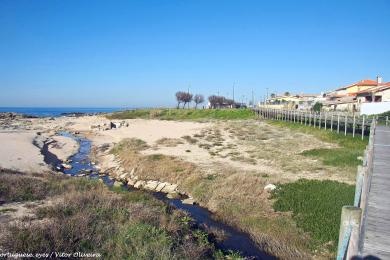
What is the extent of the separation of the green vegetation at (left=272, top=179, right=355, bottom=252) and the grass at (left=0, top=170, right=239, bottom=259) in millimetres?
3460

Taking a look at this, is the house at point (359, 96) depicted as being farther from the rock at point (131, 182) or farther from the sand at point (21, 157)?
the sand at point (21, 157)

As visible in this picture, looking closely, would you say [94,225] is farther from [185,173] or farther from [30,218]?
[185,173]

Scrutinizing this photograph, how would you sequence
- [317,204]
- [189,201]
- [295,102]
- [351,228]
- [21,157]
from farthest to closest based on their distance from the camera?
[295,102] → [21,157] → [189,201] → [317,204] → [351,228]

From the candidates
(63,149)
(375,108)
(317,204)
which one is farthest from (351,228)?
(375,108)

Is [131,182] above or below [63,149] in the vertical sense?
above

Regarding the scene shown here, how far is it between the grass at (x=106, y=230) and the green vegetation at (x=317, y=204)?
346cm

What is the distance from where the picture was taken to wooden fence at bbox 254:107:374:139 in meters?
27.4

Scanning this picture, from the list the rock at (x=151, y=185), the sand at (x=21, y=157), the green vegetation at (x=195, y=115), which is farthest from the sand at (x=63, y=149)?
the green vegetation at (x=195, y=115)

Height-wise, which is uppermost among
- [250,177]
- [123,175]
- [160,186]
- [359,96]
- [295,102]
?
[359,96]

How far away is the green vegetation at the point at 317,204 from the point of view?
35.9 ft

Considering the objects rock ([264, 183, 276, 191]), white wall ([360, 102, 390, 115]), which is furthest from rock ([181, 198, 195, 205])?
white wall ([360, 102, 390, 115])

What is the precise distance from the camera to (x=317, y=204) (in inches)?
516

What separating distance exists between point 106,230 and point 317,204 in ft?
28.8

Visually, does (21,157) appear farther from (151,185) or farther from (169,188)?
(169,188)
